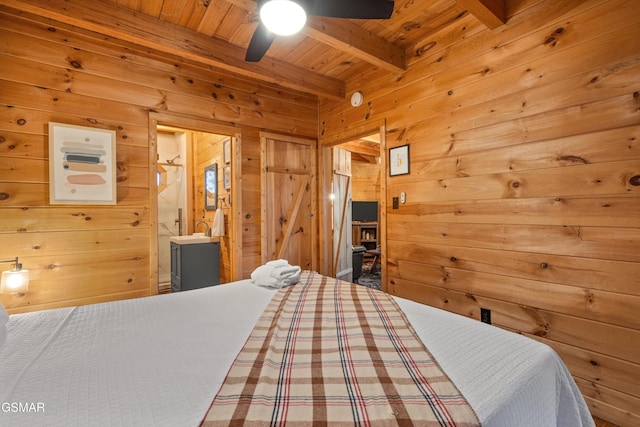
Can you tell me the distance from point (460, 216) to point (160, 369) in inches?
88.8

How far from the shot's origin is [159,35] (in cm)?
241

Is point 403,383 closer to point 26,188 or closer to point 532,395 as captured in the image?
point 532,395

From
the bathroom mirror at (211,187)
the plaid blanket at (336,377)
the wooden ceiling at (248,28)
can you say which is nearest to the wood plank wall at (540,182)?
the wooden ceiling at (248,28)

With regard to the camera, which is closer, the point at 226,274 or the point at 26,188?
the point at 26,188

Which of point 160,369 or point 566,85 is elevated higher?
point 566,85

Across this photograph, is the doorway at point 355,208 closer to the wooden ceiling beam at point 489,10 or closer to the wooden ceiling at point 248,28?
the wooden ceiling at point 248,28

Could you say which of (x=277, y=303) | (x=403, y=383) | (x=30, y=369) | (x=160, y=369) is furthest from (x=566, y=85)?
(x=30, y=369)

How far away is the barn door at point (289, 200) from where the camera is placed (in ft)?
11.4

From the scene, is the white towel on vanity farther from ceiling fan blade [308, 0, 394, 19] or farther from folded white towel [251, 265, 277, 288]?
ceiling fan blade [308, 0, 394, 19]

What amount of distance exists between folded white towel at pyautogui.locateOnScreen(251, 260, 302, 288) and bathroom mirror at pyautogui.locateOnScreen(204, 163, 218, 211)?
2.35 m

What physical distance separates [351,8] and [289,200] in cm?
237

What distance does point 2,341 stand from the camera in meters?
1.03

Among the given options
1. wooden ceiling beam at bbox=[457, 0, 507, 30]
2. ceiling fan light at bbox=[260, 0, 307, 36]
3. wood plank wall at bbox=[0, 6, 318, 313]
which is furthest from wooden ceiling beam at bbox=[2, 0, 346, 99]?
wooden ceiling beam at bbox=[457, 0, 507, 30]

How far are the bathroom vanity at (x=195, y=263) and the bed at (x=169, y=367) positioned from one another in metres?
1.92
